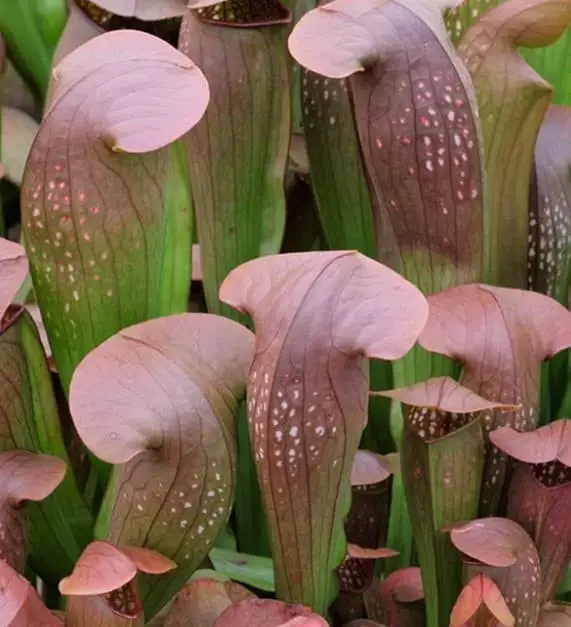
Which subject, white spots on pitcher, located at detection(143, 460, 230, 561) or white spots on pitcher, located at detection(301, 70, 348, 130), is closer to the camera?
white spots on pitcher, located at detection(143, 460, 230, 561)

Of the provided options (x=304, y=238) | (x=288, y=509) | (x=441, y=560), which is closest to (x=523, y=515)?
(x=441, y=560)

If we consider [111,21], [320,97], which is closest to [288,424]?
[320,97]

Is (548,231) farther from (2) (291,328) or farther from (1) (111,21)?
(1) (111,21)

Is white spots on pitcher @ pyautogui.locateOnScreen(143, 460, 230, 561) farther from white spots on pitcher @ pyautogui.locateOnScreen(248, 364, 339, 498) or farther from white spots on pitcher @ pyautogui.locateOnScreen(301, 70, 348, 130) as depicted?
white spots on pitcher @ pyautogui.locateOnScreen(301, 70, 348, 130)

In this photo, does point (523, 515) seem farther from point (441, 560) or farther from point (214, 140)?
point (214, 140)

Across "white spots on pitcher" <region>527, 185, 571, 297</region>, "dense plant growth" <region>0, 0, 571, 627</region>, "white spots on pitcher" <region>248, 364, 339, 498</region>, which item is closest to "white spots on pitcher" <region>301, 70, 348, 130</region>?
"dense plant growth" <region>0, 0, 571, 627</region>

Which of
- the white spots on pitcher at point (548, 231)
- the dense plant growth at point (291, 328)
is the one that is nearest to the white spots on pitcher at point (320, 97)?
the dense plant growth at point (291, 328)

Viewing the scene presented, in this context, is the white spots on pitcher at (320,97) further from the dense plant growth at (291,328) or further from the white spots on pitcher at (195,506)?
the white spots on pitcher at (195,506)
